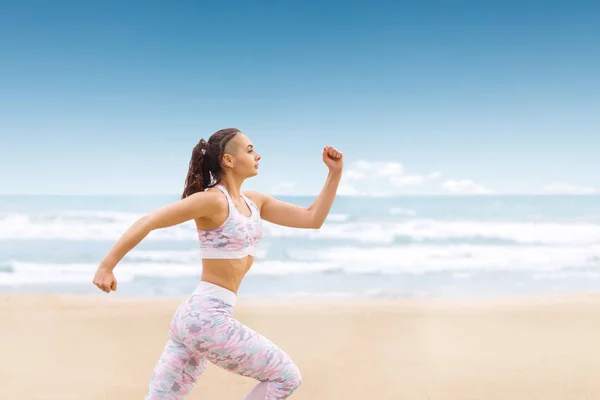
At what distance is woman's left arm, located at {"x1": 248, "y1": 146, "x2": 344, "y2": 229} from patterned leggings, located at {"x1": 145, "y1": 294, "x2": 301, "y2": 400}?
609 mm

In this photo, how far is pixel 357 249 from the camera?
16.5 meters

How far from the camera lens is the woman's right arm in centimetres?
Result: 292

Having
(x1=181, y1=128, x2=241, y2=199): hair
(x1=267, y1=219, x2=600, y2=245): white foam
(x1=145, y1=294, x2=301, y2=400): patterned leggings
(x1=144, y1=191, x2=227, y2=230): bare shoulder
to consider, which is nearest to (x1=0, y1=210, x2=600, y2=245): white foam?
(x1=267, y1=219, x2=600, y2=245): white foam

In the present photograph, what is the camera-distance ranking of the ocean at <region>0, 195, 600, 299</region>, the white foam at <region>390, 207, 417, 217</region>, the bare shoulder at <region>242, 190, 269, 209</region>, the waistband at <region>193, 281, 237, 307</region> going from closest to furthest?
the waistband at <region>193, 281, 237, 307</region>, the bare shoulder at <region>242, 190, 269, 209</region>, the ocean at <region>0, 195, 600, 299</region>, the white foam at <region>390, 207, 417, 217</region>

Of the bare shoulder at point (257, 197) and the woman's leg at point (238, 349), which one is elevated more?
the bare shoulder at point (257, 197)

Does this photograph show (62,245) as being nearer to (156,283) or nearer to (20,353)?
(156,283)

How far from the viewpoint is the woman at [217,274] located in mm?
3076

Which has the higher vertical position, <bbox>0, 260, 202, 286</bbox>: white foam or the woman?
the woman

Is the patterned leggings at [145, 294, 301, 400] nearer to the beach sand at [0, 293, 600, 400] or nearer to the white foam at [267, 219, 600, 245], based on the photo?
the beach sand at [0, 293, 600, 400]

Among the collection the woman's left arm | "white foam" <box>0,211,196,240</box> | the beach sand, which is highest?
the woman's left arm

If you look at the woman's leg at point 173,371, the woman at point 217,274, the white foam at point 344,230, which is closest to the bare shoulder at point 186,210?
the woman at point 217,274

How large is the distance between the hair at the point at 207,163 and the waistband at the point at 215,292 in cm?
43

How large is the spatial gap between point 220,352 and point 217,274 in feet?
1.13

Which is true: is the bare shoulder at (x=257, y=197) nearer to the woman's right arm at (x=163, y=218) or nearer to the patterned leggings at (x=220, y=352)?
the woman's right arm at (x=163, y=218)
